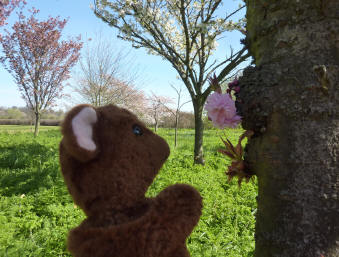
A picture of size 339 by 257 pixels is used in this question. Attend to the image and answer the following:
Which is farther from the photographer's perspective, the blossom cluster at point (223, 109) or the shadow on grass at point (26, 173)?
the shadow on grass at point (26, 173)

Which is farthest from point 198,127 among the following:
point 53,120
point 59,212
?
point 53,120

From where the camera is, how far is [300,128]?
0.90 meters

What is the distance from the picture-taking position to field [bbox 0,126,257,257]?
2547mm

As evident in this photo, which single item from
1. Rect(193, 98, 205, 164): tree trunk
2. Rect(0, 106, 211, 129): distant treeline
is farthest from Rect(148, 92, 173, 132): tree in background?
Rect(193, 98, 205, 164): tree trunk

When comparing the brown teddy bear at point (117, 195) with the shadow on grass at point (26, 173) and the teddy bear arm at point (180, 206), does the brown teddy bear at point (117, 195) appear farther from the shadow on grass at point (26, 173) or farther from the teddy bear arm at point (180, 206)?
the shadow on grass at point (26, 173)

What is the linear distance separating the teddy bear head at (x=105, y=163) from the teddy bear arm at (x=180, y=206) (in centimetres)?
12

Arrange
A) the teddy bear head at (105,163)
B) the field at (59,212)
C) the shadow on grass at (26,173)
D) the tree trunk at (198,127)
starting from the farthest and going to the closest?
the tree trunk at (198,127) < the shadow on grass at (26,173) < the field at (59,212) < the teddy bear head at (105,163)

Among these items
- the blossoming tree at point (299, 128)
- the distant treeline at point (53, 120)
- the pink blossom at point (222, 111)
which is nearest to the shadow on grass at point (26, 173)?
the pink blossom at point (222, 111)

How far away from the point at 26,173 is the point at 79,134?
15.9 ft

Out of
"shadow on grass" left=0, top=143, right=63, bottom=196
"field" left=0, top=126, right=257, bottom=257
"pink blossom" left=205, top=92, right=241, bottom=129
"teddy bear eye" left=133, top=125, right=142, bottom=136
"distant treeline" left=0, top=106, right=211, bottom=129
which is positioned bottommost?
"field" left=0, top=126, right=257, bottom=257

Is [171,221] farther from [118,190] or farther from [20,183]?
[20,183]

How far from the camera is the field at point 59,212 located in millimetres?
2547

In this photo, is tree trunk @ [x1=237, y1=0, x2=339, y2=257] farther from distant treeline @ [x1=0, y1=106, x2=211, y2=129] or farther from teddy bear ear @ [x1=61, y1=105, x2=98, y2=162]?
distant treeline @ [x1=0, y1=106, x2=211, y2=129]

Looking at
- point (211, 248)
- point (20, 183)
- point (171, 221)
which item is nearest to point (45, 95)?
point (20, 183)
